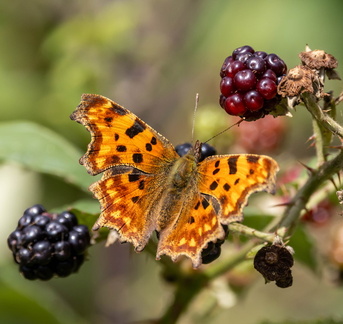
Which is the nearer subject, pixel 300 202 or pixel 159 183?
pixel 300 202

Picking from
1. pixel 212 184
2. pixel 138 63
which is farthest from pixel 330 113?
pixel 138 63

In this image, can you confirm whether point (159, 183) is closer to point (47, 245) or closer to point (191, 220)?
point (191, 220)

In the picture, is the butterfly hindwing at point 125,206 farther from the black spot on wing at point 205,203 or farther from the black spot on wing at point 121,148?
the black spot on wing at point 205,203

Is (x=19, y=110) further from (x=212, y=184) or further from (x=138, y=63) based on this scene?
(x=212, y=184)

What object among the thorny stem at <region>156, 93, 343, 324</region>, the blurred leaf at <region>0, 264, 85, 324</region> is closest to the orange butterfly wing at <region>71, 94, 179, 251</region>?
the thorny stem at <region>156, 93, 343, 324</region>

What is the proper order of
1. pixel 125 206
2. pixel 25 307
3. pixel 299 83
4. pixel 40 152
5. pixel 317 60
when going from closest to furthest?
1. pixel 299 83
2. pixel 317 60
3. pixel 125 206
4. pixel 40 152
5. pixel 25 307

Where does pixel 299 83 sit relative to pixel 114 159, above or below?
above

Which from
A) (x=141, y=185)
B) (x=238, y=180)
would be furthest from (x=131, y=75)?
(x=238, y=180)
